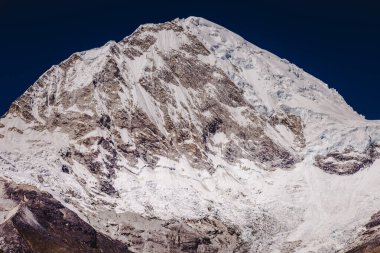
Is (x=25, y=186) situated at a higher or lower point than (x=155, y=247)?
higher

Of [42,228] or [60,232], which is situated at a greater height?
[60,232]

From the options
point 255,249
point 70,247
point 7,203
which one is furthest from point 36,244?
point 255,249

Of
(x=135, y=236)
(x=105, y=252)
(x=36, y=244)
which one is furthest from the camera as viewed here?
(x=135, y=236)

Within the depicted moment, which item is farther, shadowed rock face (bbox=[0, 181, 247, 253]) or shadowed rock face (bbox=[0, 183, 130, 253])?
shadowed rock face (bbox=[0, 181, 247, 253])

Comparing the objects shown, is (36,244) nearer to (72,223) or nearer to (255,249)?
(72,223)

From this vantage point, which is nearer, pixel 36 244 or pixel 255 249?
pixel 36 244

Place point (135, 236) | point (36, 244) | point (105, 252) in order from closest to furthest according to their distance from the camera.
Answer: point (36, 244) < point (105, 252) < point (135, 236)

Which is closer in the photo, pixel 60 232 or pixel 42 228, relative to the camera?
pixel 42 228

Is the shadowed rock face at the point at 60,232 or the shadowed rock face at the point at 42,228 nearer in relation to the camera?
the shadowed rock face at the point at 42,228
